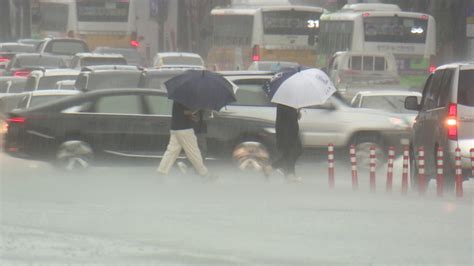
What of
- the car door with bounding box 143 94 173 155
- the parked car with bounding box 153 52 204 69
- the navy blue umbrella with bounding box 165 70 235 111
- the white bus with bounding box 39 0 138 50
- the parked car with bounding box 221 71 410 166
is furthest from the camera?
the white bus with bounding box 39 0 138 50

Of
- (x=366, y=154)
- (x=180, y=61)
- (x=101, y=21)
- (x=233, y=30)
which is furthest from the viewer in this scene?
(x=101, y=21)

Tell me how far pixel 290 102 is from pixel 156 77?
5816mm

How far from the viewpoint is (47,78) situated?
90.5 ft

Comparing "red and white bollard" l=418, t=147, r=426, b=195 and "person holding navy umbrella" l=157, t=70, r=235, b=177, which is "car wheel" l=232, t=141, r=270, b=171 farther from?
"red and white bollard" l=418, t=147, r=426, b=195

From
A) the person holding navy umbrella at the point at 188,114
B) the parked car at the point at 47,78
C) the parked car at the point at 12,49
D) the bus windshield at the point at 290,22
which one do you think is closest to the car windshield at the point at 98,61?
the parked car at the point at 47,78

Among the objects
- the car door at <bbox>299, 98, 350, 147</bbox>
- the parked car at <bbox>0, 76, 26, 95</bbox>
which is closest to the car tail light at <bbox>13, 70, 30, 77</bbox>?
the parked car at <bbox>0, 76, 26, 95</bbox>

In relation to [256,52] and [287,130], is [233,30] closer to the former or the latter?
[256,52]

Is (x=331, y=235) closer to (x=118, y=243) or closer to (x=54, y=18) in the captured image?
(x=118, y=243)

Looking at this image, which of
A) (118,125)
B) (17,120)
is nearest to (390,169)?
(118,125)

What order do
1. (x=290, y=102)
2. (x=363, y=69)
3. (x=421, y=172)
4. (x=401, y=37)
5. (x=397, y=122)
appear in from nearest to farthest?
1. (x=421, y=172)
2. (x=290, y=102)
3. (x=397, y=122)
4. (x=363, y=69)
5. (x=401, y=37)

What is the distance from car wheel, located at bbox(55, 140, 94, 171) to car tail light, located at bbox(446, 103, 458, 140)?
563cm

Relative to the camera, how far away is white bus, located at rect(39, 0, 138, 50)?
50.2 meters

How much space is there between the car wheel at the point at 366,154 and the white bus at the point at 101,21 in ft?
99.3

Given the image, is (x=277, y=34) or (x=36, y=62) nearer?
(x=36, y=62)
